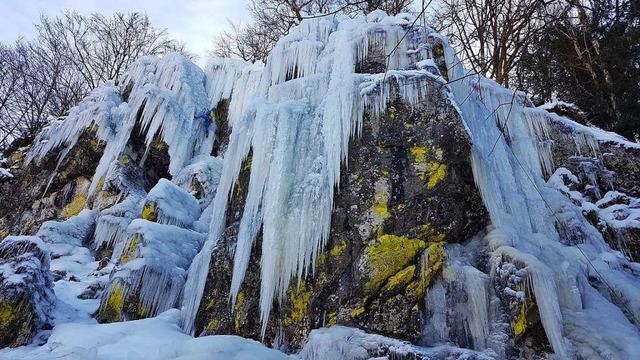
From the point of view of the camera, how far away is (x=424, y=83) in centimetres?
479

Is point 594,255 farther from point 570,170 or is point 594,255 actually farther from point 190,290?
point 190,290

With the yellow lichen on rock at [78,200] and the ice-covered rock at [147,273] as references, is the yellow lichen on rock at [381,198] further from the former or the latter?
the yellow lichen on rock at [78,200]

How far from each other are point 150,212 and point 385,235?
444 centimetres

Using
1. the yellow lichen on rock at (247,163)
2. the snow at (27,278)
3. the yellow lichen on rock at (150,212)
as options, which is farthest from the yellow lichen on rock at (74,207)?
the yellow lichen on rock at (247,163)

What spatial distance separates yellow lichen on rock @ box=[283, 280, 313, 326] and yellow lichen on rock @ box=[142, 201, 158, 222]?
3.62m

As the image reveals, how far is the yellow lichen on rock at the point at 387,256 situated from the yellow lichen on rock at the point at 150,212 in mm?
4211

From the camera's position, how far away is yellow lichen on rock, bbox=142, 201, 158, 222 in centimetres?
679

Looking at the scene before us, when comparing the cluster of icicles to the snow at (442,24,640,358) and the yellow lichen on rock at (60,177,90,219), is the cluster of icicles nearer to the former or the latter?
the snow at (442,24,640,358)

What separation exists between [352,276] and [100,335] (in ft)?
8.45

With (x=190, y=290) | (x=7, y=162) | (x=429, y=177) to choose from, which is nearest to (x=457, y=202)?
(x=429, y=177)

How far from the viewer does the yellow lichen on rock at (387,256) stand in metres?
3.92

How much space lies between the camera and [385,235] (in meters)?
4.14

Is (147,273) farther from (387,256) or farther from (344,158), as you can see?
(387,256)

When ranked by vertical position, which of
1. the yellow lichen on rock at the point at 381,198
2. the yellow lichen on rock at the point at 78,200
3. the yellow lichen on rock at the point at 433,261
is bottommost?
the yellow lichen on rock at the point at 433,261
